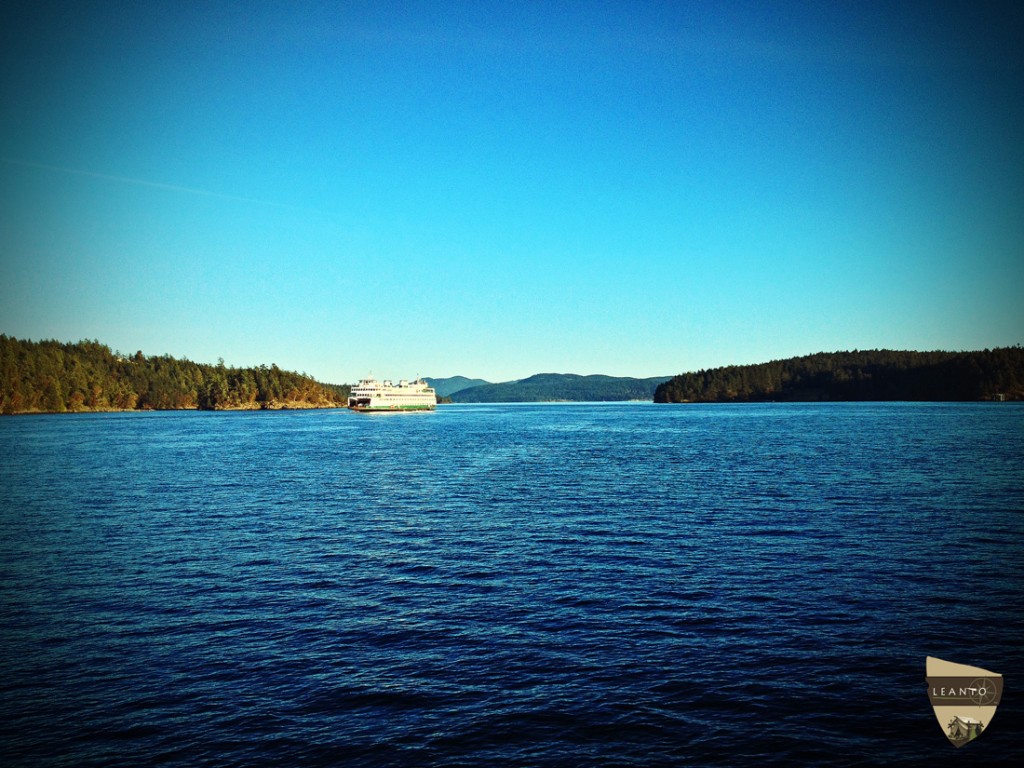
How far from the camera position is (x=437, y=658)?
19.5 m

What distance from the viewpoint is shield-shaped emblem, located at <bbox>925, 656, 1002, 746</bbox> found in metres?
15.3

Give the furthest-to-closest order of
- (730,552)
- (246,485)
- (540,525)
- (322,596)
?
(246,485), (540,525), (730,552), (322,596)

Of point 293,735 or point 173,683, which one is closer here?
point 293,735

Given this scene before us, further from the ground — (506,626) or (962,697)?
(506,626)

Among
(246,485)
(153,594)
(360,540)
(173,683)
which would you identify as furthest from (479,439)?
(173,683)

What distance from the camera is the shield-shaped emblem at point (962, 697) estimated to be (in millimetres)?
15328

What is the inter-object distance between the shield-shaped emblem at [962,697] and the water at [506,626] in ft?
1.56

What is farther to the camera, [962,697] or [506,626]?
[506,626]

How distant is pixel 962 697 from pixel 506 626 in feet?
43.1

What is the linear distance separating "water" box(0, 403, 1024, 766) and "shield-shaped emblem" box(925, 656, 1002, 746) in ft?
1.56

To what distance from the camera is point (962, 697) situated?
16.4 metres

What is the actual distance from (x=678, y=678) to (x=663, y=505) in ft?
96.4

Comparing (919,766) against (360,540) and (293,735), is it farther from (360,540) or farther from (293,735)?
(360,540)

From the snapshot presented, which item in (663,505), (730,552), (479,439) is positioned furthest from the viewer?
(479,439)
